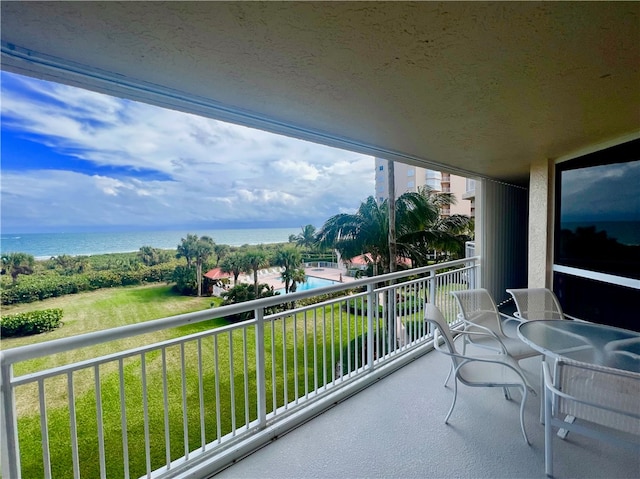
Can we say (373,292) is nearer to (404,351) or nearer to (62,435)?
(404,351)

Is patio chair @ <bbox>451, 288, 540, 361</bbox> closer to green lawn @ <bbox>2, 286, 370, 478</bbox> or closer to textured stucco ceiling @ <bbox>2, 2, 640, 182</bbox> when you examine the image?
green lawn @ <bbox>2, 286, 370, 478</bbox>

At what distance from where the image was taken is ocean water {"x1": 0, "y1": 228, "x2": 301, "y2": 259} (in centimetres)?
909

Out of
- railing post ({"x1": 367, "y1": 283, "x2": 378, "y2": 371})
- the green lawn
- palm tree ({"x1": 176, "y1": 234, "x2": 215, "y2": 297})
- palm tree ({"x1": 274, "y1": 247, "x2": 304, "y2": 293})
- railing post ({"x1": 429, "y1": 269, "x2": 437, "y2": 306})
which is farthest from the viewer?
palm tree ({"x1": 176, "y1": 234, "x2": 215, "y2": 297})

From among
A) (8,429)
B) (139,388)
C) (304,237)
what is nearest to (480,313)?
(8,429)

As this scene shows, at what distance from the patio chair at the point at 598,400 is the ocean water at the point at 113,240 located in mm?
9754

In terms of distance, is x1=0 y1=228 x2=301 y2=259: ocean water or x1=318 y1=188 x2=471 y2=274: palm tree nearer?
x1=318 y1=188 x2=471 y2=274: palm tree

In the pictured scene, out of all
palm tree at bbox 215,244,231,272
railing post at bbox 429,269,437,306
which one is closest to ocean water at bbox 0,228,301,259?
palm tree at bbox 215,244,231,272

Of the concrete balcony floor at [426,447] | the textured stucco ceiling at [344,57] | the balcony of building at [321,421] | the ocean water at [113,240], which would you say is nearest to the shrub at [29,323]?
the ocean water at [113,240]

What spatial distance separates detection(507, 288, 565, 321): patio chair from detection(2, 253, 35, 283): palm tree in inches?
438

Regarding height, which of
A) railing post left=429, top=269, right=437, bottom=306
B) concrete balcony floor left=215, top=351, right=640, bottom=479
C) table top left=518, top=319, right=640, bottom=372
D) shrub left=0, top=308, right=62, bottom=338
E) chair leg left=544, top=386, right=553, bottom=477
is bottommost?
shrub left=0, top=308, right=62, bottom=338

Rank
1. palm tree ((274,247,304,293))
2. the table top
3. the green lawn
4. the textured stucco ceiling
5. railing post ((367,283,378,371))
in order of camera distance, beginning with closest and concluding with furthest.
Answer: the textured stucco ceiling → the table top → railing post ((367,283,378,371)) → the green lawn → palm tree ((274,247,304,293))

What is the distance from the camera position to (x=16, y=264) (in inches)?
336

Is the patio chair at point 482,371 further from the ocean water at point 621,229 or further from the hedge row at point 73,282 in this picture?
the hedge row at point 73,282

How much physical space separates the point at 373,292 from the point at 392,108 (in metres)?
1.71
